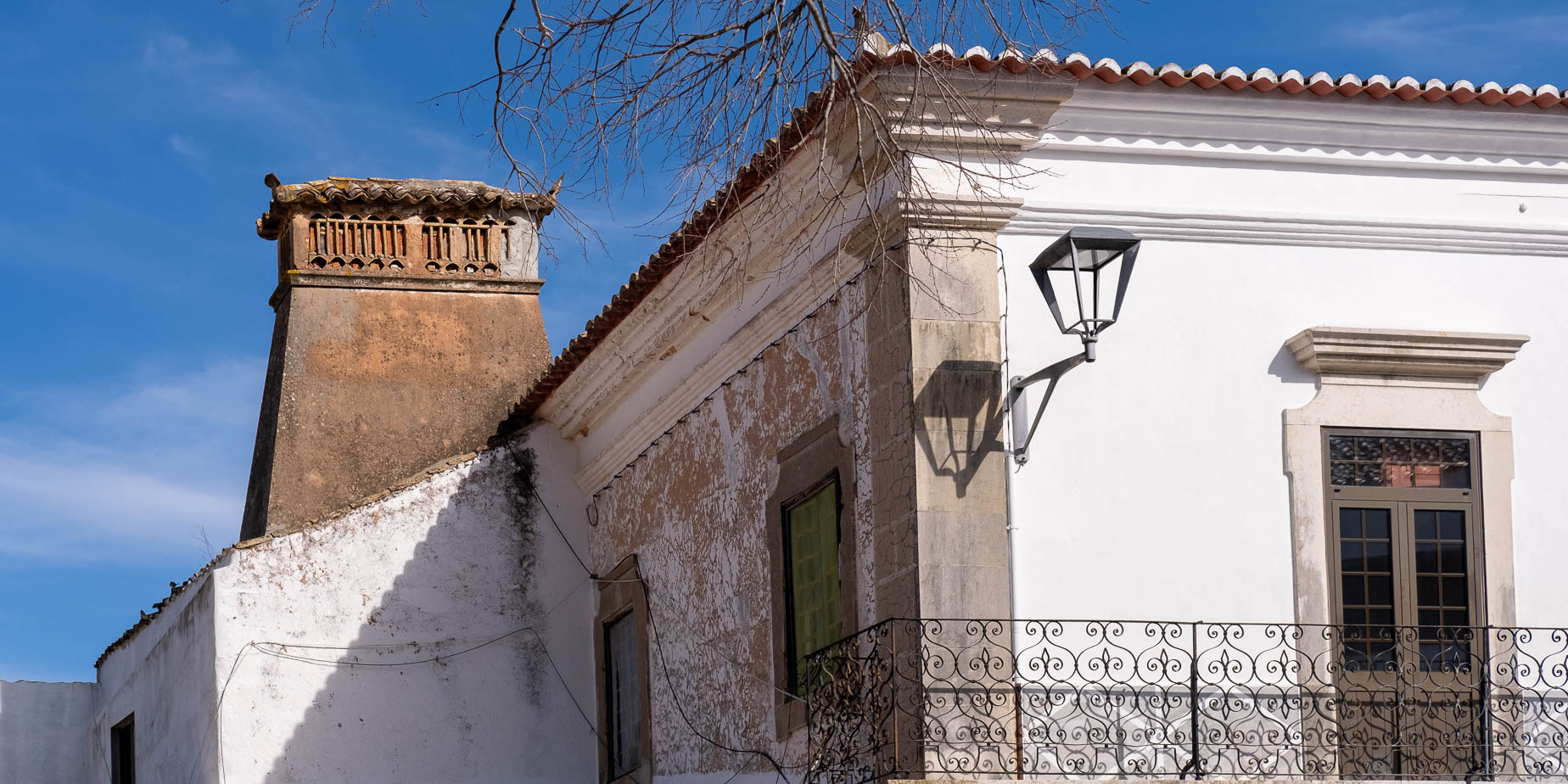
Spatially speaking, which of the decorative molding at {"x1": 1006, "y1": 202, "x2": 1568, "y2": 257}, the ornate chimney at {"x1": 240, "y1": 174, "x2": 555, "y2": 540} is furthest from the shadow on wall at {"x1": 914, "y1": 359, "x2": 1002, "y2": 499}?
the ornate chimney at {"x1": 240, "y1": 174, "x2": 555, "y2": 540}

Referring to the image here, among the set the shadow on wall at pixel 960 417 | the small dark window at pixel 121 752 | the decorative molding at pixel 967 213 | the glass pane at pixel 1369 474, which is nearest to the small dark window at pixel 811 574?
the shadow on wall at pixel 960 417

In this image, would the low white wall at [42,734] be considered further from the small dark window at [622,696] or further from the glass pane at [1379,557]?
the glass pane at [1379,557]

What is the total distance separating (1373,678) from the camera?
27.8ft

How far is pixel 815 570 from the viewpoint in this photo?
974cm

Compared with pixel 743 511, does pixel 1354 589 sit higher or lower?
lower

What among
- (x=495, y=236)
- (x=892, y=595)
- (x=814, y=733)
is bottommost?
(x=814, y=733)

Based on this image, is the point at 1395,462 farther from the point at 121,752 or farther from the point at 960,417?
the point at 121,752

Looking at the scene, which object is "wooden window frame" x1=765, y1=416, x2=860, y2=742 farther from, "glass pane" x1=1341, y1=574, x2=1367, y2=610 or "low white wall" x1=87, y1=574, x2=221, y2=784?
"low white wall" x1=87, y1=574, x2=221, y2=784

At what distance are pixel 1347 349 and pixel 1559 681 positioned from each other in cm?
168

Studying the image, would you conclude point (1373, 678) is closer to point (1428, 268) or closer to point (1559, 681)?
point (1559, 681)

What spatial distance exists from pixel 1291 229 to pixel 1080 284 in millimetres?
1268

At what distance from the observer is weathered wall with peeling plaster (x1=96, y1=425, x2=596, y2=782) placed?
1223 centimetres

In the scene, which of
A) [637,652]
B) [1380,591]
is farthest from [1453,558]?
[637,652]

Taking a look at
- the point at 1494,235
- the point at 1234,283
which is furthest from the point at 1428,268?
the point at 1234,283
